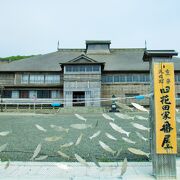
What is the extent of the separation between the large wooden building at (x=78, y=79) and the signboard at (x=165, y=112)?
70.6ft

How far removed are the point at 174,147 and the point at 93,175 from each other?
4.16 feet

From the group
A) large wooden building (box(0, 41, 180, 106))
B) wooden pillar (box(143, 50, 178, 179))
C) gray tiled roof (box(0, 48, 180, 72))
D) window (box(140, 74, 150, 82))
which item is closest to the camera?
wooden pillar (box(143, 50, 178, 179))

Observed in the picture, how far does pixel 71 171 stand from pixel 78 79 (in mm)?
22933

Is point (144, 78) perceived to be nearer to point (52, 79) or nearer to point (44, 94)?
point (52, 79)

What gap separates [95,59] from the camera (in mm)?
31875

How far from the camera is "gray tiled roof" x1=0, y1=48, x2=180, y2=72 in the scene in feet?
94.1

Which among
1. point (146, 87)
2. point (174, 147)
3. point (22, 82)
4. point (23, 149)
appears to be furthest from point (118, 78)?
point (174, 147)

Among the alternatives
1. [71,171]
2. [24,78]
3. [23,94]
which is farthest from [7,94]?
[71,171]

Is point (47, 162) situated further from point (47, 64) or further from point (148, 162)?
point (47, 64)

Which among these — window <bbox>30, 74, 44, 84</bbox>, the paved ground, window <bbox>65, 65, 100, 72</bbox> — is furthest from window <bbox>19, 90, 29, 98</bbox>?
the paved ground

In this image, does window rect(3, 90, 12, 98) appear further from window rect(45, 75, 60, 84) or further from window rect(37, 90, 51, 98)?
window rect(45, 75, 60, 84)

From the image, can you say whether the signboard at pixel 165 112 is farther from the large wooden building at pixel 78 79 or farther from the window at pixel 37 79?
the window at pixel 37 79

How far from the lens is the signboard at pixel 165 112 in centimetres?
365

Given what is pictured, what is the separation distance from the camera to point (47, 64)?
1194 inches
